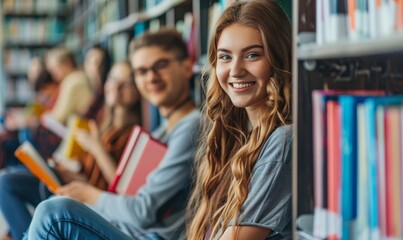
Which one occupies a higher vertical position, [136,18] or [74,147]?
[136,18]

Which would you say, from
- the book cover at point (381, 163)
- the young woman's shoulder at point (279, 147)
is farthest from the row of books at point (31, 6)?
the book cover at point (381, 163)

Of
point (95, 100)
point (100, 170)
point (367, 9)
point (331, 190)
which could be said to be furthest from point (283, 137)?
point (95, 100)

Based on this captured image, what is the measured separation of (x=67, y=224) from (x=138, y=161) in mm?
496

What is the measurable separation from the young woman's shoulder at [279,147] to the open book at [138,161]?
0.69m

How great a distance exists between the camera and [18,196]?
7.63ft

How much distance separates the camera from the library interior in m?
1.16

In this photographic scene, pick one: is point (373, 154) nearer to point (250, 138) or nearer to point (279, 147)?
point (279, 147)

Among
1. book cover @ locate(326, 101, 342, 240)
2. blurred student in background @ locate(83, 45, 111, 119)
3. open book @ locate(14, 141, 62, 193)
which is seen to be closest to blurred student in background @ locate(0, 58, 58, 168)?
blurred student in background @ locate(83, 45, 111, 119)

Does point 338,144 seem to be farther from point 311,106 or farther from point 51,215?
point 51,215

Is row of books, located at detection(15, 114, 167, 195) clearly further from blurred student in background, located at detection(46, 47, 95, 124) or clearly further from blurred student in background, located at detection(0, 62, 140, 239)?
blurred student in background, located at detection(46, 47, 95, 124)

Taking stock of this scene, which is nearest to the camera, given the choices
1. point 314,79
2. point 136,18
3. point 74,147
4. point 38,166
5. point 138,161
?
point 314,79

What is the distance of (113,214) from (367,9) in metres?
1.13

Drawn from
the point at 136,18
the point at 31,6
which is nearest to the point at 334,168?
the point at 136,18

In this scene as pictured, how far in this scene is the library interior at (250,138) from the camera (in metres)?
1.16
